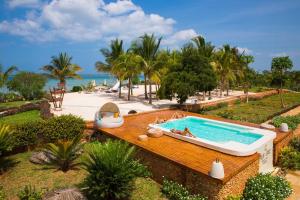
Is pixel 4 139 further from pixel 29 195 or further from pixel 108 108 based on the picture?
pixel 108 108

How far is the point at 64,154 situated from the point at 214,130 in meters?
7.99

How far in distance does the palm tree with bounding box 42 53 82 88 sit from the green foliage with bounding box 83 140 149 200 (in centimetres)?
2669

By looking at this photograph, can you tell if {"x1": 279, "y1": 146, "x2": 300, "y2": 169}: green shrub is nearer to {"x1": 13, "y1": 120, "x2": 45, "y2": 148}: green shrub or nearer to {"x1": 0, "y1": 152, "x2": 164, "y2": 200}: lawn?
{"x1": 0, "y1": 152, "x2": 164, "y2": 200}: lawn

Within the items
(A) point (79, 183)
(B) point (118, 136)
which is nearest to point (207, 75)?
(B) point (118, 136)

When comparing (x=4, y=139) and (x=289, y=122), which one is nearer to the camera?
(x=4, y=139)

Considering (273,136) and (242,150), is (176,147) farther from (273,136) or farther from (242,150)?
(273,136)

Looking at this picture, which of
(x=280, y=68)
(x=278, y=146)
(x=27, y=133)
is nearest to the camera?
(x=278, y=146)

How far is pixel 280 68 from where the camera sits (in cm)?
2162

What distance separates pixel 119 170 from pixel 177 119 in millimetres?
7608

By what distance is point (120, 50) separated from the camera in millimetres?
27672

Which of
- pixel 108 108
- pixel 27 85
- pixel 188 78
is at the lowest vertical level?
pixel 108 108

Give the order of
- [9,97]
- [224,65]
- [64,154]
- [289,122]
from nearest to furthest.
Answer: [64,154] → [289,122] → [9,97] → [224,65]

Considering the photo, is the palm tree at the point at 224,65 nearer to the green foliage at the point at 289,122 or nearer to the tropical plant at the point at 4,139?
the green foliage at the point at 289,122

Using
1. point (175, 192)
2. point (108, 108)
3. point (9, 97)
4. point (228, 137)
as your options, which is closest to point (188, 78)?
point (228, 137)
